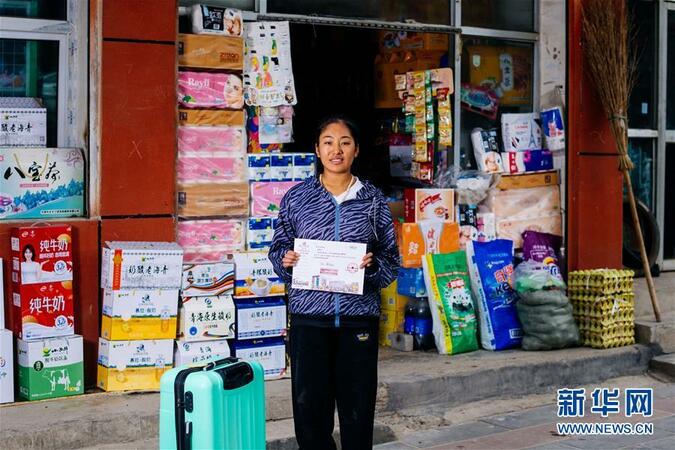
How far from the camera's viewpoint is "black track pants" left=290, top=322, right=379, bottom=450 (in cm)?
483

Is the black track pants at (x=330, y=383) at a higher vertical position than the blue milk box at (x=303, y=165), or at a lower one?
lower

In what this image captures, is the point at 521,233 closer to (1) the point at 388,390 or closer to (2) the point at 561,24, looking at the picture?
(2) the point at 561,24

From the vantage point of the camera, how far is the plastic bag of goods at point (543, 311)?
798cm

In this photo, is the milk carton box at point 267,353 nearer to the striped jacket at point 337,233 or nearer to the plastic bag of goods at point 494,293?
the plastic bag of goods at point 494,293

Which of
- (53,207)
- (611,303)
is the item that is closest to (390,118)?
(611,303)

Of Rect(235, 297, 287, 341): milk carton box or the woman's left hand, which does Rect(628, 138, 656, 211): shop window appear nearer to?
Rect(235, 297, 287, 341): milk carton box

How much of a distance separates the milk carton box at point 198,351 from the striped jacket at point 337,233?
1.81 m

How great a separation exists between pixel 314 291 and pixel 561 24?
4.97 metres

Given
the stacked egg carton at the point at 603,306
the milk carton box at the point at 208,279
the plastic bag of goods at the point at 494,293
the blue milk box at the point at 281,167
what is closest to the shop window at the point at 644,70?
the stacked egg carton at the point at 603,306

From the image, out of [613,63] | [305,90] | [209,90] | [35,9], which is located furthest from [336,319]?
[305,90]

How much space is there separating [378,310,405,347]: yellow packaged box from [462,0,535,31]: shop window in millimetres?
2486

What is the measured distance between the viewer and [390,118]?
8984 millimetres

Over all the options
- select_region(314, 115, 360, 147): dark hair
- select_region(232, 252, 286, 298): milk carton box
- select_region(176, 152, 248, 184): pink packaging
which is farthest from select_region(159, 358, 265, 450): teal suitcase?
select_region(176, 152, 248, 184): pink packaging

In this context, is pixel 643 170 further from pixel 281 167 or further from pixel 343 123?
pixel 343 123
